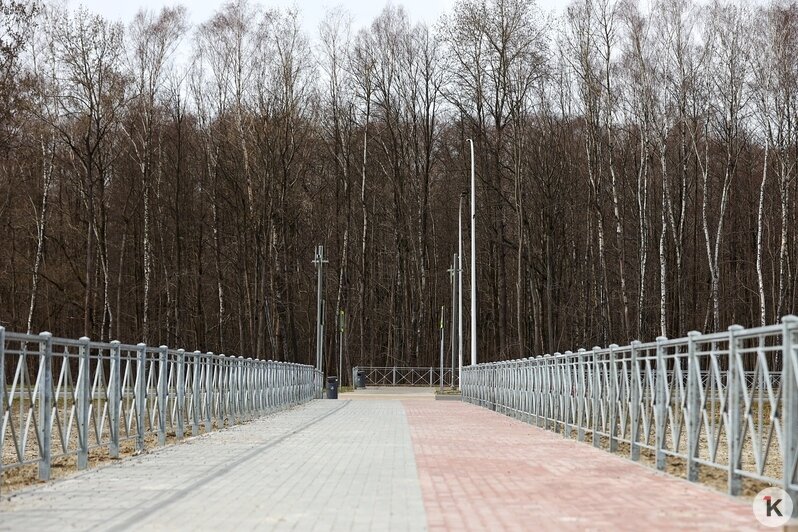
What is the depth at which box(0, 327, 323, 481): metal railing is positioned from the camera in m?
9.25

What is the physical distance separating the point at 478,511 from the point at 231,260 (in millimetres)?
40549

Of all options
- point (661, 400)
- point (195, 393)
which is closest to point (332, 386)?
point (195, 393)

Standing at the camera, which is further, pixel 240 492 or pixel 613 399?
pixel 613 399

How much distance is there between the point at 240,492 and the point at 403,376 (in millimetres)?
43445

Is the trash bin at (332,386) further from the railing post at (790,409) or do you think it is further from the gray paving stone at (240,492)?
the railing post at (790,409)

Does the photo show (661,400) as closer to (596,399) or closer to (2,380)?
(596,399)

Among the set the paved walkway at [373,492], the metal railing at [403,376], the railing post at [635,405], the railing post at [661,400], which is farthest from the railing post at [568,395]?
the metal railing at [403,376]

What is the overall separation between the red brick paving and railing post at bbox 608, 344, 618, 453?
24cm

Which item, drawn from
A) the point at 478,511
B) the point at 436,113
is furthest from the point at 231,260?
the point at 478,511

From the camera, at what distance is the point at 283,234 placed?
1797 inches

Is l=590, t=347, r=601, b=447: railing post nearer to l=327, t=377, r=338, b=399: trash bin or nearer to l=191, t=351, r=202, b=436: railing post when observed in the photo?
l=191, t=351, r=202, b=436: railing post

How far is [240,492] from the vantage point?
8.80m

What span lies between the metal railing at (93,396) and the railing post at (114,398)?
0.01m

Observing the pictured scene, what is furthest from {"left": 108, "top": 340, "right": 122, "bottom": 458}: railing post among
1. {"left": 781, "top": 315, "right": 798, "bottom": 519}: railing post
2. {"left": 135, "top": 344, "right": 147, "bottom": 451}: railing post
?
{"left": 781, "top": 315, "right": 798, "bottom": 519}: railing post
